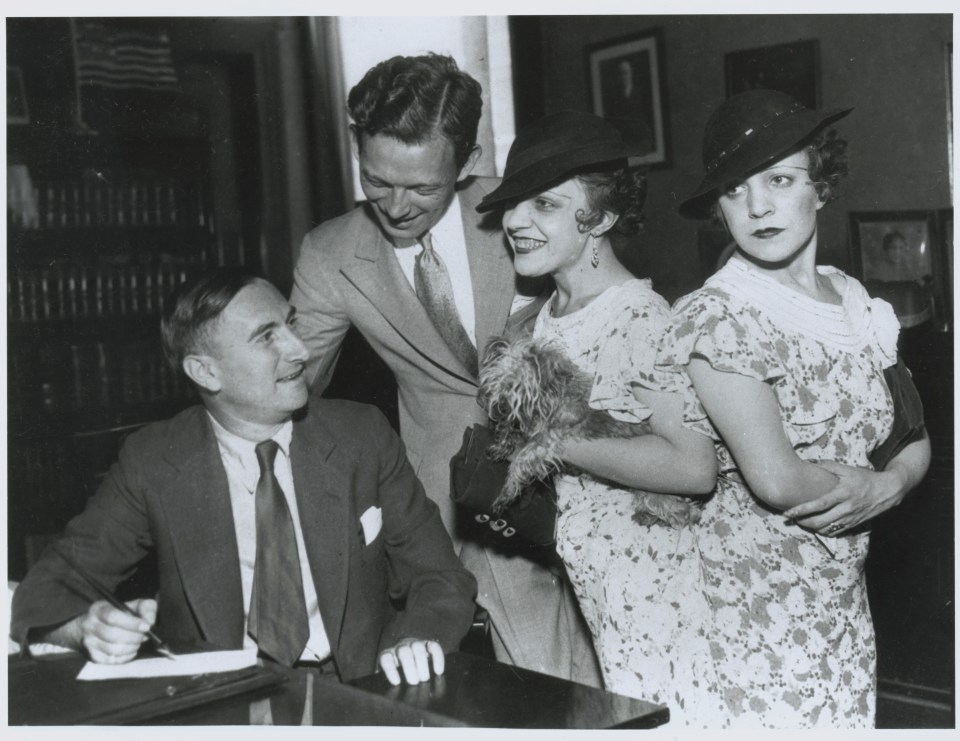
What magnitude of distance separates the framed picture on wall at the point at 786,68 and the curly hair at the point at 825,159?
2.21 feet

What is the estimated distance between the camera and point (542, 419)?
212 cm

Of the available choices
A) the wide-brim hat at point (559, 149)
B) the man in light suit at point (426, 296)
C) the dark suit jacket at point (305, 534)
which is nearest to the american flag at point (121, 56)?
the man in light suit at point (426, 296)

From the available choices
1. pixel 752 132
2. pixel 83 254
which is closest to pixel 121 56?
pixel 83 254

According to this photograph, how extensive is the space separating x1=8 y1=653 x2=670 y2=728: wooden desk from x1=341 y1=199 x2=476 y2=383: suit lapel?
0.99 m

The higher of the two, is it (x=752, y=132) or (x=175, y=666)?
(x=752, y=132)

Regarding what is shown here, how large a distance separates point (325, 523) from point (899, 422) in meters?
1.22

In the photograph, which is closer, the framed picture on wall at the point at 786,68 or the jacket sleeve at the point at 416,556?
the jacket sleeve at the point at 416,556

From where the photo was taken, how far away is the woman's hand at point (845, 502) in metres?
1.98

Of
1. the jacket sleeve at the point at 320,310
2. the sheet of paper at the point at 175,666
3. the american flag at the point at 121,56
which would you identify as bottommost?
the sheet of paper at the point at 175,666

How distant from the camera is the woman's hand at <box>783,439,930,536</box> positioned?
1.98m

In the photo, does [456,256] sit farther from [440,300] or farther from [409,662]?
[409,662]

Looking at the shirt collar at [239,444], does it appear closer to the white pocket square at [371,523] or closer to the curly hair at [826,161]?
the white pocket square at [371,523]

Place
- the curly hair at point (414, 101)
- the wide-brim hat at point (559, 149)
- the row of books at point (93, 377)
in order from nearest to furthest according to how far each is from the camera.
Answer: the wide-brim hat at point (559, 149) < the curly hair at point (414, 101) < the row of books at point (93, 377)

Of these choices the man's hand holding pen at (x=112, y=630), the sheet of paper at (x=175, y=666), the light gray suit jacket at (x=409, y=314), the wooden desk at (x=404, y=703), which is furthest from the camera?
the light gray suit jacket at (x=409, y=314)
